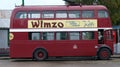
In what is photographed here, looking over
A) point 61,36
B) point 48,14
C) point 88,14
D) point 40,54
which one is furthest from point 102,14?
point 40,54

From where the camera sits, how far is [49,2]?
45031mm

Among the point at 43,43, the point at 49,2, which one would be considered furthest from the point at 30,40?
the point at 49,2

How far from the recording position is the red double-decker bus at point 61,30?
29.5m

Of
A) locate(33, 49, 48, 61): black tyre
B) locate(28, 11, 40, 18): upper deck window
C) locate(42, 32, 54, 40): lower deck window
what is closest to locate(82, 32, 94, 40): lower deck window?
locate(42, 32, 54, 40): lower deck window

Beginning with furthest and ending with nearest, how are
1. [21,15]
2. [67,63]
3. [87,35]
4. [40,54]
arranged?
[40,54] → [87,35] → [21,15] → [67,63]

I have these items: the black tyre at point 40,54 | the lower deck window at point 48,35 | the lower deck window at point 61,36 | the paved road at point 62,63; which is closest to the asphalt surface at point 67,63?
the paved road at point 62,63

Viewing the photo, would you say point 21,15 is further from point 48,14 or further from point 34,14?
point 48,14

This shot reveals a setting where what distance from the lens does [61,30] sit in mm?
29578

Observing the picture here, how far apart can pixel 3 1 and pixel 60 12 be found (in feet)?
46.6

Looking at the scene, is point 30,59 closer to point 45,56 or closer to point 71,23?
point 45,56

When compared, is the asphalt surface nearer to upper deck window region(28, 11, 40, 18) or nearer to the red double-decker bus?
the red double-decker bus

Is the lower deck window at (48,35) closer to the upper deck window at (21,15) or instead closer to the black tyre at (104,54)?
the upper deck window at (21,15)

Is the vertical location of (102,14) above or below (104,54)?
above

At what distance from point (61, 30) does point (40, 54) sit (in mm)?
2303
